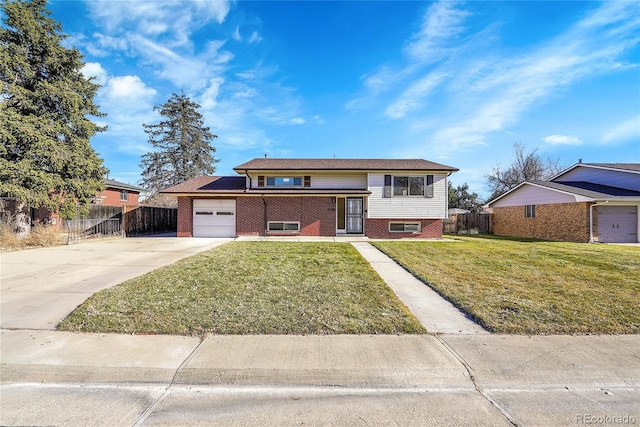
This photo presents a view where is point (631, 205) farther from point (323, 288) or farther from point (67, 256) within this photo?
point (67, 256)

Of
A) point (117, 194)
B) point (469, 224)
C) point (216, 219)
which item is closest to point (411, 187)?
point (469, 224)

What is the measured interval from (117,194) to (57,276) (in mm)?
23825

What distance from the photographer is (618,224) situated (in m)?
16.2

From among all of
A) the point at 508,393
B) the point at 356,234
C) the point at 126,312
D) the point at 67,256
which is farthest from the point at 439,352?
the point at 356,234

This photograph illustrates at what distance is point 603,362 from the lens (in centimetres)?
310

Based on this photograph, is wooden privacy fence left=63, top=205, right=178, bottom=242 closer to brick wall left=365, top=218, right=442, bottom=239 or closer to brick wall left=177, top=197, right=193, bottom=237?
brick wall left=177, top=197, right=193, bottom=237

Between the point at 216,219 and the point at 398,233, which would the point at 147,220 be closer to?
the point at 216,219

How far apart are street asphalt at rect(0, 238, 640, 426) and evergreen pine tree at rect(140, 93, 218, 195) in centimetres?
3279

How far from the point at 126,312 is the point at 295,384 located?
9.78 feet

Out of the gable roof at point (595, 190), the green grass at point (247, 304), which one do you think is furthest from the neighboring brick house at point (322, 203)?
the green grass at point (247, 304)

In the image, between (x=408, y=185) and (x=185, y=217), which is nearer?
(x=185, y=217)

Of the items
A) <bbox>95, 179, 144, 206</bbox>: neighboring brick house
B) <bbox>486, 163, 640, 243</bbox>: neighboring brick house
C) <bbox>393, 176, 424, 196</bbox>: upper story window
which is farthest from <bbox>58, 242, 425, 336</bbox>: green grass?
<bbox>95, 179, 144, 206</bbox>: neighboring brick house

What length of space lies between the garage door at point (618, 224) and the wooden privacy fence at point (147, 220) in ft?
87.4

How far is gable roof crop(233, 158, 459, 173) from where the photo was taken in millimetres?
16266
